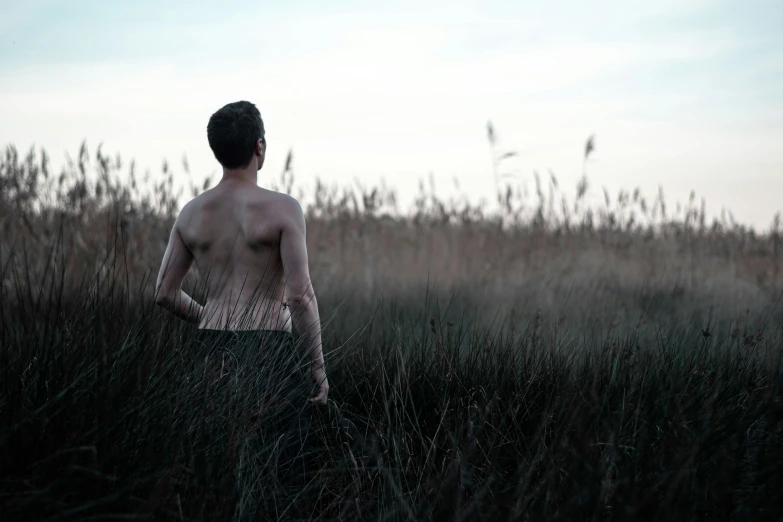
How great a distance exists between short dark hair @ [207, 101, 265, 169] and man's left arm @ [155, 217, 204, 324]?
1.13 ft

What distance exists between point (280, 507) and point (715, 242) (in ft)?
23.2

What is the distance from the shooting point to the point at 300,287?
2.87m

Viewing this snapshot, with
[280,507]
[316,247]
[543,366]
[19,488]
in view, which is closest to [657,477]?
[543,366]

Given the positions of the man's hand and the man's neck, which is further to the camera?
the man's neck

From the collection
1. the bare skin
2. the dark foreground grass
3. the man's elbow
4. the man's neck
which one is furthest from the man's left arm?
the man's elbow

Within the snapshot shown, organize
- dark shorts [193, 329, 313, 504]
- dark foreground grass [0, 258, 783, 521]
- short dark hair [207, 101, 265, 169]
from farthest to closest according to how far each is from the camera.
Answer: short dark hair [207, 101, 265, 169]
dark shorts [193, 329, 313, 504]
dark foreground grass [0, 258, 783, 521]

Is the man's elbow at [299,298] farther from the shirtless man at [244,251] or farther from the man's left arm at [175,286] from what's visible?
the man's left arm at [175,286]

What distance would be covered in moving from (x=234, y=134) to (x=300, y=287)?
0.64 meters

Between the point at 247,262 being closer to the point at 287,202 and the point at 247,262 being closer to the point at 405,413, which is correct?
the point at 287,202

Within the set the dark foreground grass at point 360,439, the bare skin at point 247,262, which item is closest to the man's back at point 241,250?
the bare skin at point 247,262

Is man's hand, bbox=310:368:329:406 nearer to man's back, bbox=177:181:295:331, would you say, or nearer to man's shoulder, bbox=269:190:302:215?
man's back, bbox=177:181:295:331

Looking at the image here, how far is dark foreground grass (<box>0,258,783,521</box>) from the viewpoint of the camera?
215 cm

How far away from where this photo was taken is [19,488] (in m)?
2.07

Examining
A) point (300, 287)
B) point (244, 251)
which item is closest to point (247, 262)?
point (244, 251)
